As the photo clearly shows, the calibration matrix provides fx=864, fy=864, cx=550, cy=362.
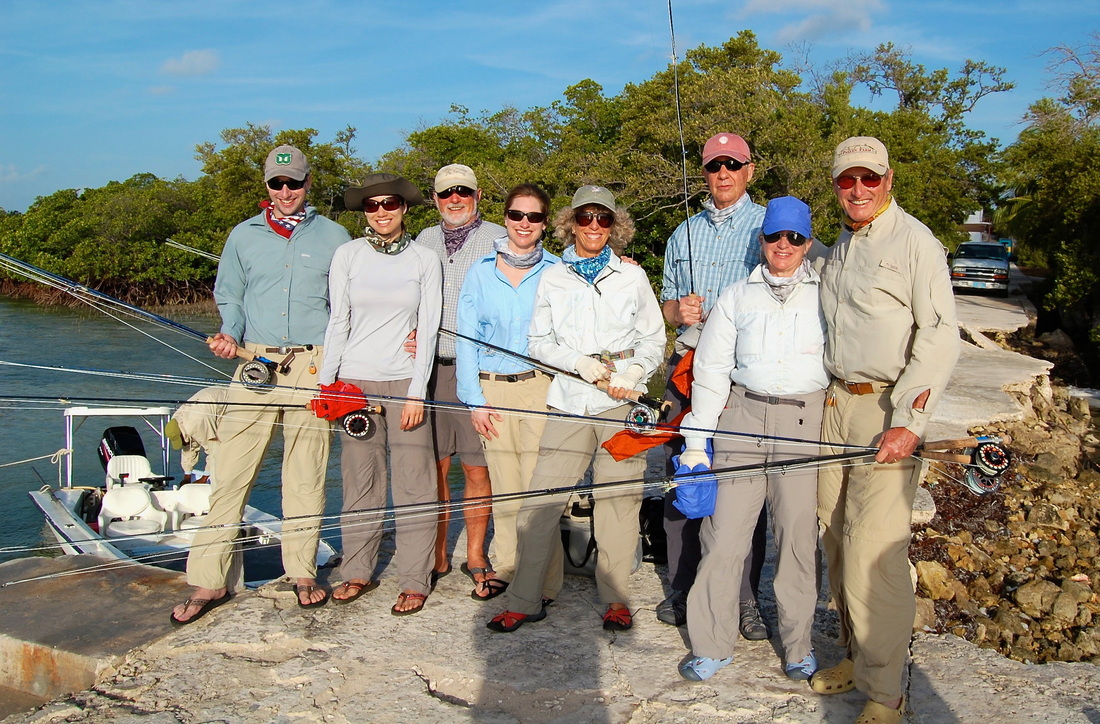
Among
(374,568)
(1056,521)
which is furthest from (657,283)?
(374,568)

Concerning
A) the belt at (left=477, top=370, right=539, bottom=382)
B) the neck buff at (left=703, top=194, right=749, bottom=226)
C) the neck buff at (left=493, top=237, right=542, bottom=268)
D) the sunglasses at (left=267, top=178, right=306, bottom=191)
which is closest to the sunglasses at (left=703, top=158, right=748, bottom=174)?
the neck buff at (left=703, top=194, right=749, bottom=226)

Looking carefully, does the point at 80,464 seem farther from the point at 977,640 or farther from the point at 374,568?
the point at 977,640

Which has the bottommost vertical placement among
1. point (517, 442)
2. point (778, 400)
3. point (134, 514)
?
point (134, 514)

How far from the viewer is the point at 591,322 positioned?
4137 millimetres

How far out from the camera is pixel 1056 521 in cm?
922

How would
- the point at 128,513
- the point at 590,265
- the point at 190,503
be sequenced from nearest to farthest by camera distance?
the point at 590,265, the point at 128,513, the point at 190,503

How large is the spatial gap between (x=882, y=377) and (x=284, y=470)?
122 inches

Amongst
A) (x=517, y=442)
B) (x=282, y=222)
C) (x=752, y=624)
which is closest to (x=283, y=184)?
(x=282, y=222)

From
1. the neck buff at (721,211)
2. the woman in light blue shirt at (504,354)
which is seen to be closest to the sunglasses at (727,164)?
the neck buff at (721,211)

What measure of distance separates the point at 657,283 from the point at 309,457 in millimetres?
16725

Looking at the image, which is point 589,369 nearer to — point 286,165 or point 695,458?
point 695,458

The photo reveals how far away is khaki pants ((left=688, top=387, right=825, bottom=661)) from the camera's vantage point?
12.1 feet

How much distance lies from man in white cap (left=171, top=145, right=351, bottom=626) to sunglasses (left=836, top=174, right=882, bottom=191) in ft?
8.61

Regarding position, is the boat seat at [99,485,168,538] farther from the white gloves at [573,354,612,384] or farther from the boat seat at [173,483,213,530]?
the white gloves at [573,354,612,384]
